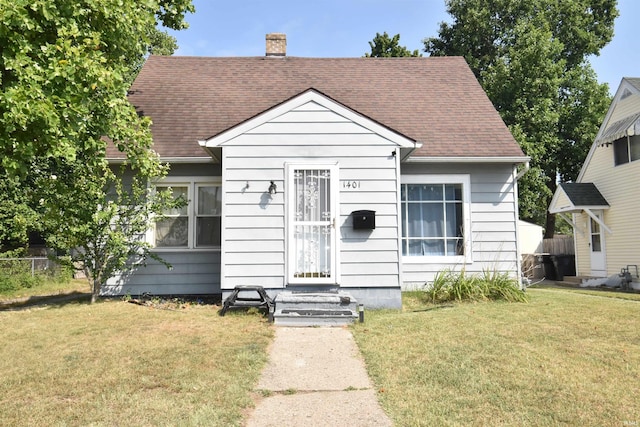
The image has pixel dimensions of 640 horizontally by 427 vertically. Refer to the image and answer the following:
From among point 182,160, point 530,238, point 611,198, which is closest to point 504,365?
point 182,160

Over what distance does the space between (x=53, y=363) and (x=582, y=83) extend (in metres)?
26.7

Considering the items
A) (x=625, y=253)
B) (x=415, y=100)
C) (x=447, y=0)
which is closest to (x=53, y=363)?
(x=415, y=100)

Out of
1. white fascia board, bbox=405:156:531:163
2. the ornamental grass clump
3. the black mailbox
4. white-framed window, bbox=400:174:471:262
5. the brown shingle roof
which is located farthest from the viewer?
the brown shingle roof

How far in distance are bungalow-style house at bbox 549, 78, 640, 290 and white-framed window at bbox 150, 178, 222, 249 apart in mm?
13261

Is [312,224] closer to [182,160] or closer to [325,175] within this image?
[325,175]

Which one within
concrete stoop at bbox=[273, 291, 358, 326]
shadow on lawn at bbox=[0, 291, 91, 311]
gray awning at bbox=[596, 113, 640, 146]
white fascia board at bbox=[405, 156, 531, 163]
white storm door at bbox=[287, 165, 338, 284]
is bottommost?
shadow on lawn at bbox=[0, 291, 91, 311]

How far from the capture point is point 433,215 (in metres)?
9.94

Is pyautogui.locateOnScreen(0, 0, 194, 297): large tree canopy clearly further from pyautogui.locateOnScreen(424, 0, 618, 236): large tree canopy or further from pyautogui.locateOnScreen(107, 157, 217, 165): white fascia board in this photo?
pyautogui.locateOnScreen(424, 0, 618, 236): large tree canopy

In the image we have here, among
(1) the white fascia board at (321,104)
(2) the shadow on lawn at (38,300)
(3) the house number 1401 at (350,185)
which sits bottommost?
(2) the shadow on lawn at (38,300)

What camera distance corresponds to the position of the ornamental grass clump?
27.7 ft

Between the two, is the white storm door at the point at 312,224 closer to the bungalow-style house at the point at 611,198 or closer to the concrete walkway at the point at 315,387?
the concrete walkway at the point at 315,387

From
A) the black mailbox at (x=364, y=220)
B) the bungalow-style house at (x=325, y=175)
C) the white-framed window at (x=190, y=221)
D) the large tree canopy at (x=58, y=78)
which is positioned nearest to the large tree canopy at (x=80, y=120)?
the large tree canopy at (x=58, y=78)

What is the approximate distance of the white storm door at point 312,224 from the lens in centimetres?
764

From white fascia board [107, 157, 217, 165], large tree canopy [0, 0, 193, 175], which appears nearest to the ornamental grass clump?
white fascia board [107, 157, 217, 165]
